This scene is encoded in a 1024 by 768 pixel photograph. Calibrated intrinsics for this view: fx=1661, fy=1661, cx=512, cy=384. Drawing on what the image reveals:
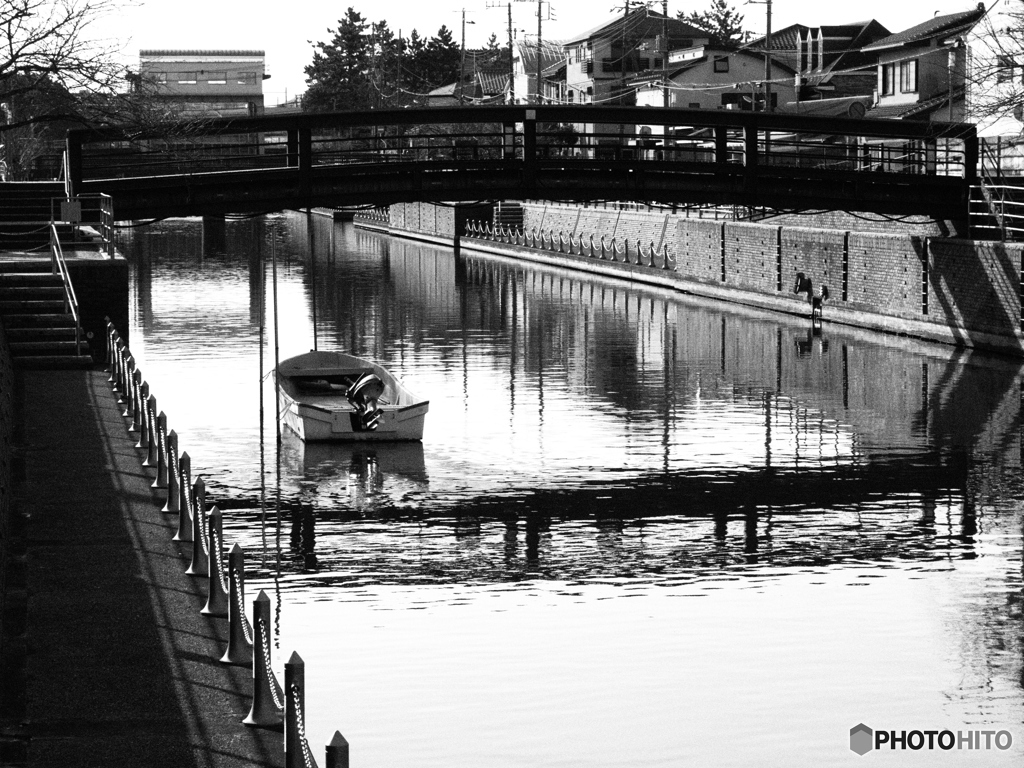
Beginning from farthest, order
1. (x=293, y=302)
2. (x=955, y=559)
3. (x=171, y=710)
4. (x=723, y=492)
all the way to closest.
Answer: (x=293, y=302) → (x=723, y=492) → (x=955, y=559) → (x=171, y=710)

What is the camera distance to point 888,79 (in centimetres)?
8494

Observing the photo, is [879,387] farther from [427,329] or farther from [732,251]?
[732,251]

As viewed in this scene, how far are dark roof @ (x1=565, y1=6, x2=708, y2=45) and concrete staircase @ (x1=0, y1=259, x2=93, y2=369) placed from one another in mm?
88152

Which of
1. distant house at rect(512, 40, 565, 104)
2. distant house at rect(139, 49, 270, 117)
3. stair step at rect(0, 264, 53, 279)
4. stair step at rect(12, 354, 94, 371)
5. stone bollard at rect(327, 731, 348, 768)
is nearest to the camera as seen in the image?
stone bollard at rect(327, 731, 348, 768)

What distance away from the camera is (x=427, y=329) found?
52.1 m

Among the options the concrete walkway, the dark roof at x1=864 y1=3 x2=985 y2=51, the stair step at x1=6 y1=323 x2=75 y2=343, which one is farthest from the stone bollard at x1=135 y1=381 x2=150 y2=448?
the dark roof at x1=864 y1=3 x2=985 y2=51

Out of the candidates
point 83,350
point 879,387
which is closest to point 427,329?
point 879,387

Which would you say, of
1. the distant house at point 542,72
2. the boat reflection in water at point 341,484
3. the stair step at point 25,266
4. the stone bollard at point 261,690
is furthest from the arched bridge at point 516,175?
the distant house at point 542,72

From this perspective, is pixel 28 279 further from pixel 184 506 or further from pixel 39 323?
pixel 184 506

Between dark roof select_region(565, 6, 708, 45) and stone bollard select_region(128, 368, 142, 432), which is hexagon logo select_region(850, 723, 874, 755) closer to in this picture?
stone bollard select_region(128, 368, 142, 432)

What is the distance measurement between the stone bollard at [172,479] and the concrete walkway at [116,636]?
0.69 ft

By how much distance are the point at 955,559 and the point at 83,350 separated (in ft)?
55.6

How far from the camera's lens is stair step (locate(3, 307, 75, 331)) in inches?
1209

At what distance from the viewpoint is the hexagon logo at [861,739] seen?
46.9 feet
